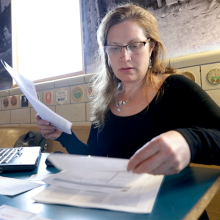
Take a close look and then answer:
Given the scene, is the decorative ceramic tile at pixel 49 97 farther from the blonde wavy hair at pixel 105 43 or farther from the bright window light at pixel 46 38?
the blonde wavy hair at pixel 105 43

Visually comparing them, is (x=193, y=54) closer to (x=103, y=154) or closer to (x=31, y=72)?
(x=103, y=154)

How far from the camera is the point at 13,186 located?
49cm

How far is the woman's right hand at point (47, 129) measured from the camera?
83cm

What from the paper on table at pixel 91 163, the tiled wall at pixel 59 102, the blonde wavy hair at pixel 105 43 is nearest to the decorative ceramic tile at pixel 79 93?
the tiled wall at pixel 59 102

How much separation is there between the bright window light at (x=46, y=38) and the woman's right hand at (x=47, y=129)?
83 centimetres

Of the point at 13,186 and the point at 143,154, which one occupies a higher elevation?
the point at 143,154

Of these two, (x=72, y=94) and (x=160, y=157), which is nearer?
(x=160, y=157)

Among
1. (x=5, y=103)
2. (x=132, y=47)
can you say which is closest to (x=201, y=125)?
(x=132, y=47)

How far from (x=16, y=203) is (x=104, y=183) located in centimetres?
18

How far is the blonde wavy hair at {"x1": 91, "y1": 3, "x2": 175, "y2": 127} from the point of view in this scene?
0.88 m

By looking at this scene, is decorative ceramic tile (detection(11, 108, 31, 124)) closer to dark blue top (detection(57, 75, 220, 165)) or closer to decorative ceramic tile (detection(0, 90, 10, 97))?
decorative ceramic tile (detection(0, 90, 10, 97))

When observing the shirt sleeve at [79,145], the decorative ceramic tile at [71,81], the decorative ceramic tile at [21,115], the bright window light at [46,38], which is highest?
the bright window light at [46,38]

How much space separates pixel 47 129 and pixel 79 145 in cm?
19

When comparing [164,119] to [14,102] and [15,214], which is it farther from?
[14,102]
